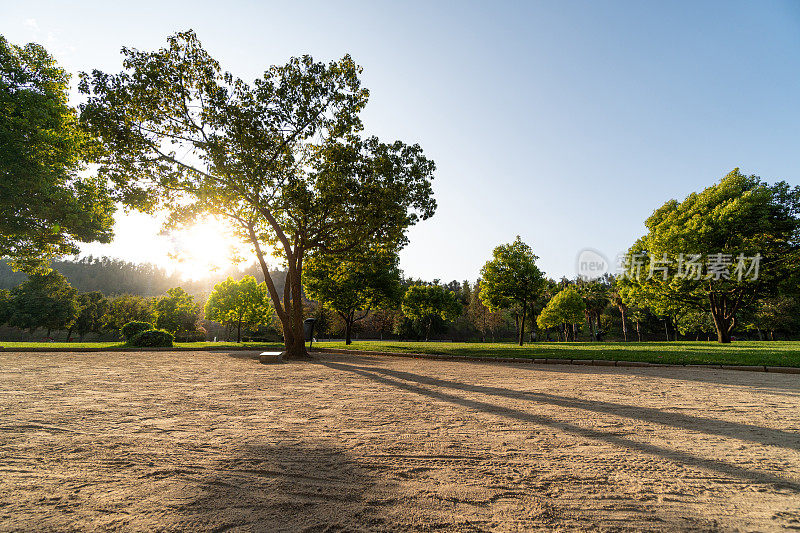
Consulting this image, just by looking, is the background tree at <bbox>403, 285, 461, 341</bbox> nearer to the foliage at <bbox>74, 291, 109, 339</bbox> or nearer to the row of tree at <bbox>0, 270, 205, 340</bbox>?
the row of tree at <bbox>0, 270, 205, 340</bbox>

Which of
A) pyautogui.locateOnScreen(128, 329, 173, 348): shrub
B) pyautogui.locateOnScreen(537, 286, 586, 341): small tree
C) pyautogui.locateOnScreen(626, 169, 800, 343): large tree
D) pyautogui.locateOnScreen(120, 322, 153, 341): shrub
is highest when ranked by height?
pyautogui.locateOnScreen(626, 169, 800, 343): large tree

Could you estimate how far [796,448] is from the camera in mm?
3648

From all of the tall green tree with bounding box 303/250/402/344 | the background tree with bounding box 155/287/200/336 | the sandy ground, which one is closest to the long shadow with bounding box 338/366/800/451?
the sandy ground

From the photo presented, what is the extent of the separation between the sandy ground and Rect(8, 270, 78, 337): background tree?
188 ft

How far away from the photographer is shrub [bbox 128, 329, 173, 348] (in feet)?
67.2

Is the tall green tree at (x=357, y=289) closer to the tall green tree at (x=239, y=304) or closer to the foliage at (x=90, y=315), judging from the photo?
the tall green tree at (x=239, y=304)

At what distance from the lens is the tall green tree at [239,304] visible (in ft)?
123

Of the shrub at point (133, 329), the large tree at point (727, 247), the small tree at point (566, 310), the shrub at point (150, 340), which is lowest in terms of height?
the shrub at point (150, 340)

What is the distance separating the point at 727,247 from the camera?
23.3 meters

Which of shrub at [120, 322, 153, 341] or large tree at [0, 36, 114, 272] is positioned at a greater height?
large tree at [0, 36, 114, 272]

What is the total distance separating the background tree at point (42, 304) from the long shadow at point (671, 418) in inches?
2435

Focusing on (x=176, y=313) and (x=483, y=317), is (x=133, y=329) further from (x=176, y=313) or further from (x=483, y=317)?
(x=483, y=317)

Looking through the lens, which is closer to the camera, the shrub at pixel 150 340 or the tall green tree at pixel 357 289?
the shrub at pixel 150 340

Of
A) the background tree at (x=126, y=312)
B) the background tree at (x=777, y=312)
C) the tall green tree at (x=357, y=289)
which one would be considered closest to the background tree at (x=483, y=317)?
the background tree at (x=777, y=312)
